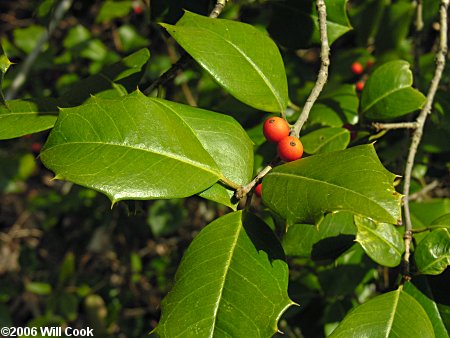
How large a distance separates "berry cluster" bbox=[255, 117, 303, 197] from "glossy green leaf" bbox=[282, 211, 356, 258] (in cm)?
29

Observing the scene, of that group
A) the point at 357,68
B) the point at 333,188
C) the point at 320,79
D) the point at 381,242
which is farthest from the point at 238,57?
the point at 357,68

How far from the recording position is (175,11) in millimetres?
1605

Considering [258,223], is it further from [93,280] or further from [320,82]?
[93,280]

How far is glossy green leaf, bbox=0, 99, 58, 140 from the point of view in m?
1.25

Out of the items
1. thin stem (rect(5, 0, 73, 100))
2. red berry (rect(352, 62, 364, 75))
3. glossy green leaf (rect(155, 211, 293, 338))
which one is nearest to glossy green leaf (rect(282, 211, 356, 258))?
glossy green leaf (rect(155, 211, 293, 338))

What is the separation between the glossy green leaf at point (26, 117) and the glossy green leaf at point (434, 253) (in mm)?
904

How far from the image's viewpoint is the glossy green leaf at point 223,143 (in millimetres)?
1188

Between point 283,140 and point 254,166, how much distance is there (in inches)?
18.1

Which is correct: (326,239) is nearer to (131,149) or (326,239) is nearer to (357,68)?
(131,149)

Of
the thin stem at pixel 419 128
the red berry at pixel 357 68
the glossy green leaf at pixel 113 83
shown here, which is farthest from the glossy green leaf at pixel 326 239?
the red berry at pixel 357 68

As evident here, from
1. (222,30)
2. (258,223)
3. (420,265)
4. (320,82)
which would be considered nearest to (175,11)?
(222,30)

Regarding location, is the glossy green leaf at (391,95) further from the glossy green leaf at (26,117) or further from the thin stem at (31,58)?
the thin stem at (31,58)

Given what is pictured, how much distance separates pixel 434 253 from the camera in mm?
1169

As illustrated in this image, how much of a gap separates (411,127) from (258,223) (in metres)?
0.64
